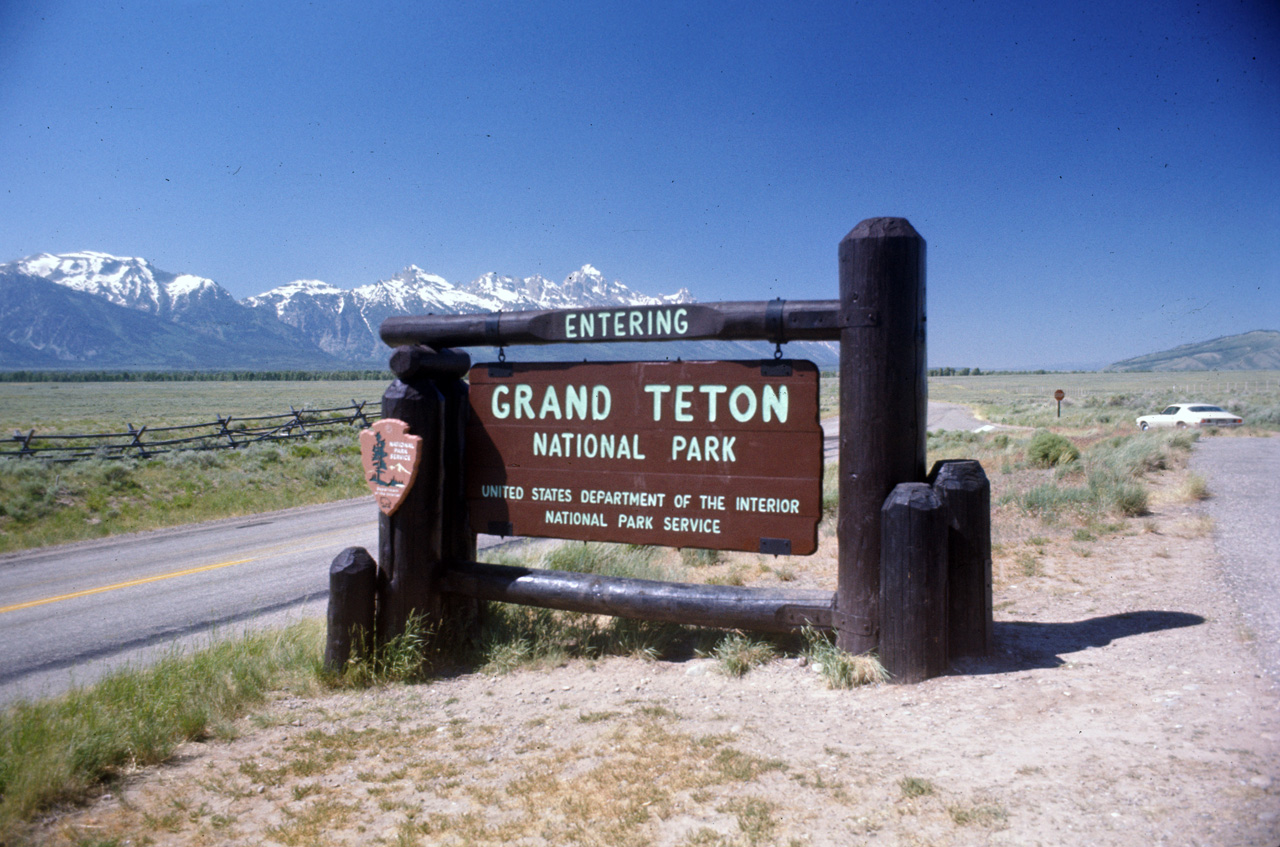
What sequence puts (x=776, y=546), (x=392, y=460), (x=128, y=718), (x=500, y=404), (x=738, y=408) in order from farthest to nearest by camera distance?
1. (x=500, y=404)
2. (x=392, y=460)
3. (x=738, y=408)
4. (x=776, y=546)
5. (x=128, y=718)

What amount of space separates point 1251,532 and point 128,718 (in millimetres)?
10335

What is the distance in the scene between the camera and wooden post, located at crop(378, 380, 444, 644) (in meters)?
5.08

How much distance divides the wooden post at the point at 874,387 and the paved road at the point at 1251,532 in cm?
206

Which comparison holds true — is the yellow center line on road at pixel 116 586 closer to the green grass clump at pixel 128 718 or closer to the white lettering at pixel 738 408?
the green grass clump at pixel 128 718

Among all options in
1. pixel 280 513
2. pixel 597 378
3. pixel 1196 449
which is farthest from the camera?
pixel 1196 449

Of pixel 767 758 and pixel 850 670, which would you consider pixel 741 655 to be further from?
pixel 767 758

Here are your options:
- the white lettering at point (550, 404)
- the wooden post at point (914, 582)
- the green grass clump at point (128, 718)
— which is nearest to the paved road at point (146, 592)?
the green grass clump at point (128, 718)

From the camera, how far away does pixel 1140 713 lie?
347 centimetres

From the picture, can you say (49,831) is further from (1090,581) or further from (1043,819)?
(1090,581)

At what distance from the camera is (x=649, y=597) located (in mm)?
4793

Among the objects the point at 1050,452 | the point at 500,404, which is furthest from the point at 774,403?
the point at 1050,452

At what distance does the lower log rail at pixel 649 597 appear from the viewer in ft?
14.7

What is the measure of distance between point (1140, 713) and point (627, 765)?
239 cm

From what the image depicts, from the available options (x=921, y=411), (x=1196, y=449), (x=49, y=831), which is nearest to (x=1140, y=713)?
(x=921, y=411)
